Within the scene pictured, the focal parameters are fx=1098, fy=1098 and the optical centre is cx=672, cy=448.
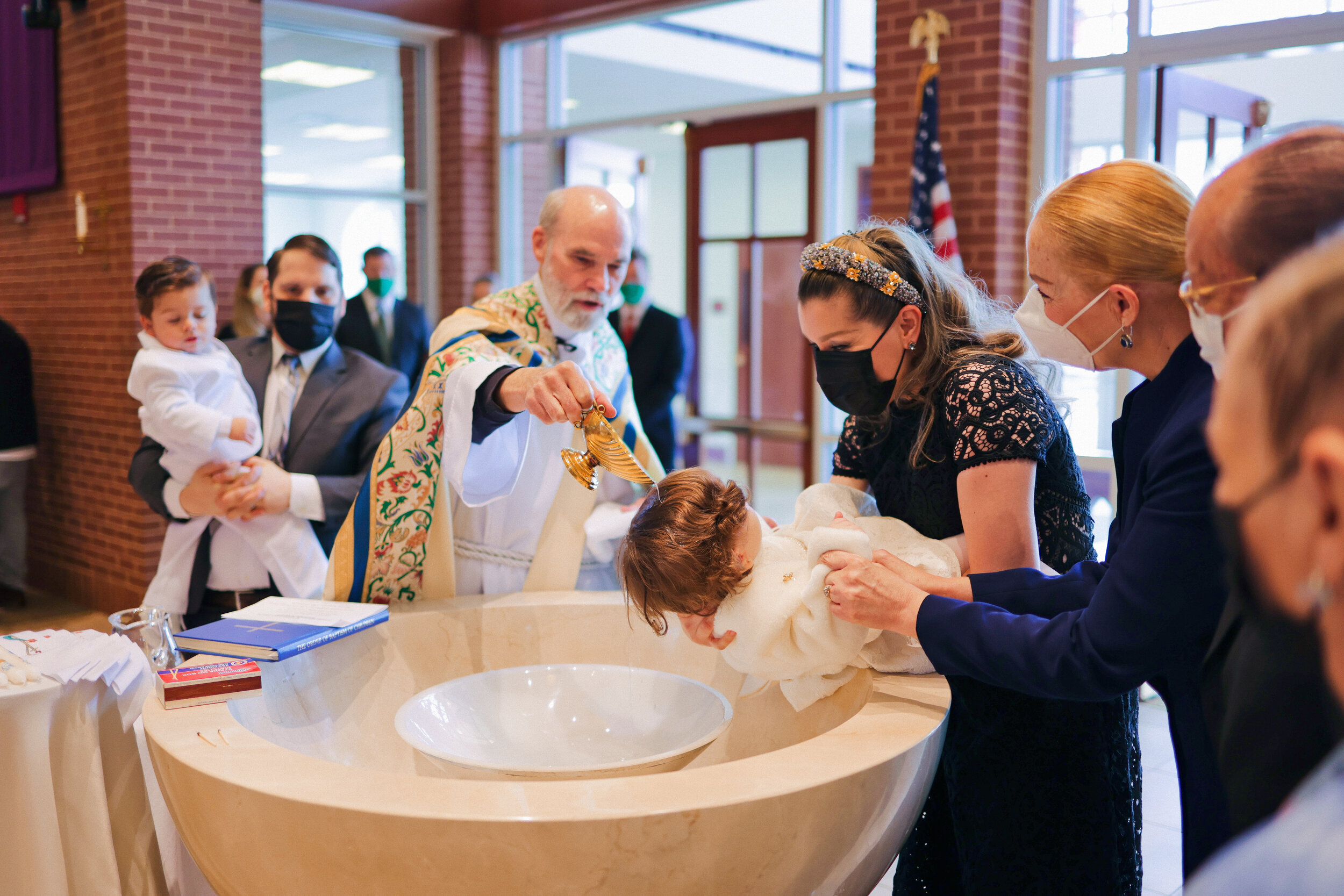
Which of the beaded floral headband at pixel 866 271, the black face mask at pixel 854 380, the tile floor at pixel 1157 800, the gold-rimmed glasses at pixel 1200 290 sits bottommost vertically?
the tile floor at pixel 1157 800

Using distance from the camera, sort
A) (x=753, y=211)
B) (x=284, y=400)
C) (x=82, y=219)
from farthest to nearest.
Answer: (x=753, y=211) → (x=82, y=219) → (x=284, y=400)

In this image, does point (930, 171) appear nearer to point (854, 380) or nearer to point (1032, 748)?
point (854, 380)

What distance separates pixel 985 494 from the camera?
5.11 feet

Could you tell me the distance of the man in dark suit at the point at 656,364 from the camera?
17.0 ft

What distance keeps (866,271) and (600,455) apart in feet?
1.76

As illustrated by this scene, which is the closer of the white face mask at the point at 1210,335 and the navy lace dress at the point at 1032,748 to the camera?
the white face mask at the point at 1210,335

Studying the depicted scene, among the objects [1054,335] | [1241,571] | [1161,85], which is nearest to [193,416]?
[1054,335]

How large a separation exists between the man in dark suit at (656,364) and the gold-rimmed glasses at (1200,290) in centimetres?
396

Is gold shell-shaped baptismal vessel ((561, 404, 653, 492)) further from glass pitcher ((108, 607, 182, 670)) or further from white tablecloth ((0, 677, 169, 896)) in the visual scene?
white tablecloth ((0, 677, 169, 896))

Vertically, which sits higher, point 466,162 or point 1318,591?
point 466,162

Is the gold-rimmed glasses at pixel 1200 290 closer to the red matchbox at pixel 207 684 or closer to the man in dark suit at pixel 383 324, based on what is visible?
the red matchbox at pixel 207 684

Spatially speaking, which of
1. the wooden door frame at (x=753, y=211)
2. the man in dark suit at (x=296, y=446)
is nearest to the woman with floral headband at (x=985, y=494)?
the man in dark suit at (x=296, y=446)

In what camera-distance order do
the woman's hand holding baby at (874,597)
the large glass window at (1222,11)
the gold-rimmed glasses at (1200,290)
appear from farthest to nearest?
the large glass window at (1222,11) < the woman's hand holding baby at (874,597) < the gold-rimmed glasses at (1200,290)

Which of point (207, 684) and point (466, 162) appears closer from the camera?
point (207, 684)
